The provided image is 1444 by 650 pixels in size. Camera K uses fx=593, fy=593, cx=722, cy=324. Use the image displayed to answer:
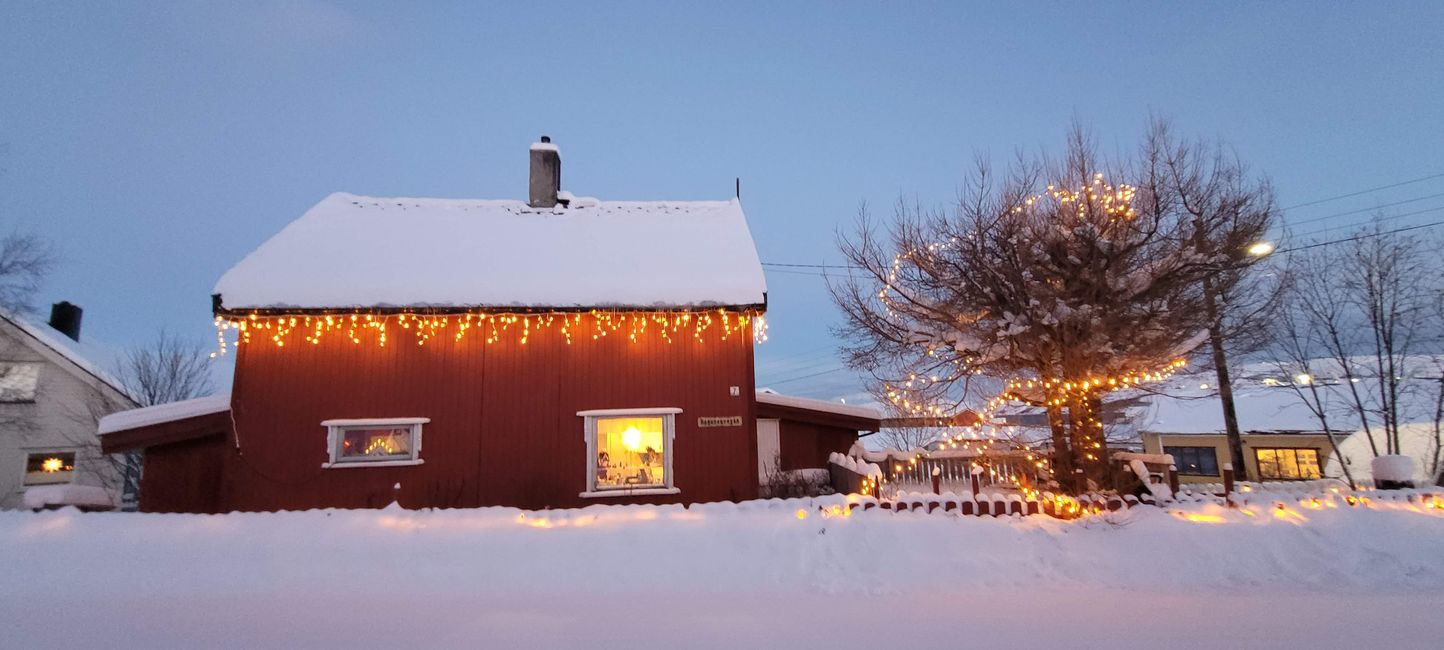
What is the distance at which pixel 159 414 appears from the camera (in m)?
10.9

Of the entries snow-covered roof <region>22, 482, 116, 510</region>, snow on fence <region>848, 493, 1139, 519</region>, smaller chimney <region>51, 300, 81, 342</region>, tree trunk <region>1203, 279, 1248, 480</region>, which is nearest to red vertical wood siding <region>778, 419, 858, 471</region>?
snow on fence <region>848, 493, 1139, 519</region>

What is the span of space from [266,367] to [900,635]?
11.4 metres

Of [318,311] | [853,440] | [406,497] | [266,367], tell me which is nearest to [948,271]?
[853,440]

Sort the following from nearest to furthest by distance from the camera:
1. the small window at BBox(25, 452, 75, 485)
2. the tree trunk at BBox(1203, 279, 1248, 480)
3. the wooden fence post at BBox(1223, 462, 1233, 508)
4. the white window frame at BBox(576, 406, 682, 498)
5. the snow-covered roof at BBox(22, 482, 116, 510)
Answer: the wooden fence post at BBox(1223, 462, 1233, 508) → the snow-covered roof at BBox(22, 482, 116, 510) → the tree trunk at BBox(1203, 279, 1248, 480) → the white window frame at BBox(576, 406, 682, 498) → the small window at BBox(25, 452, 75, 485)

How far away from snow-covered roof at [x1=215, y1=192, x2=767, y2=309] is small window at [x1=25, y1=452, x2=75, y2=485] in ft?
49.2

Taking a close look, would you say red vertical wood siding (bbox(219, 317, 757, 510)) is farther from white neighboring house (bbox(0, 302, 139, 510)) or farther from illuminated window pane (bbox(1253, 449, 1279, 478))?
illuminated window pane (bbox(1253, 449, 1279, 478))

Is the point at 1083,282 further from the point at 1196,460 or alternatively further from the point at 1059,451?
the point at 1196,460

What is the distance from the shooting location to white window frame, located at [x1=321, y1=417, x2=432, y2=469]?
10.5 metres

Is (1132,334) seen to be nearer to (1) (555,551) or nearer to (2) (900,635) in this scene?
(2) (900,635)

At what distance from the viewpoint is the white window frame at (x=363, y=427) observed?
34.6 feet

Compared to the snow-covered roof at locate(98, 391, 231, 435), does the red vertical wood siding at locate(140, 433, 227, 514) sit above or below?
below

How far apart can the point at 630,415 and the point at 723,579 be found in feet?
15.7

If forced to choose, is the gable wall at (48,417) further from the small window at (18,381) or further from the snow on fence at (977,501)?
the snow on fence at (977,501)

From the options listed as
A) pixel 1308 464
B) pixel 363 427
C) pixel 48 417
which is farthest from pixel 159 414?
pixel 1308 464
